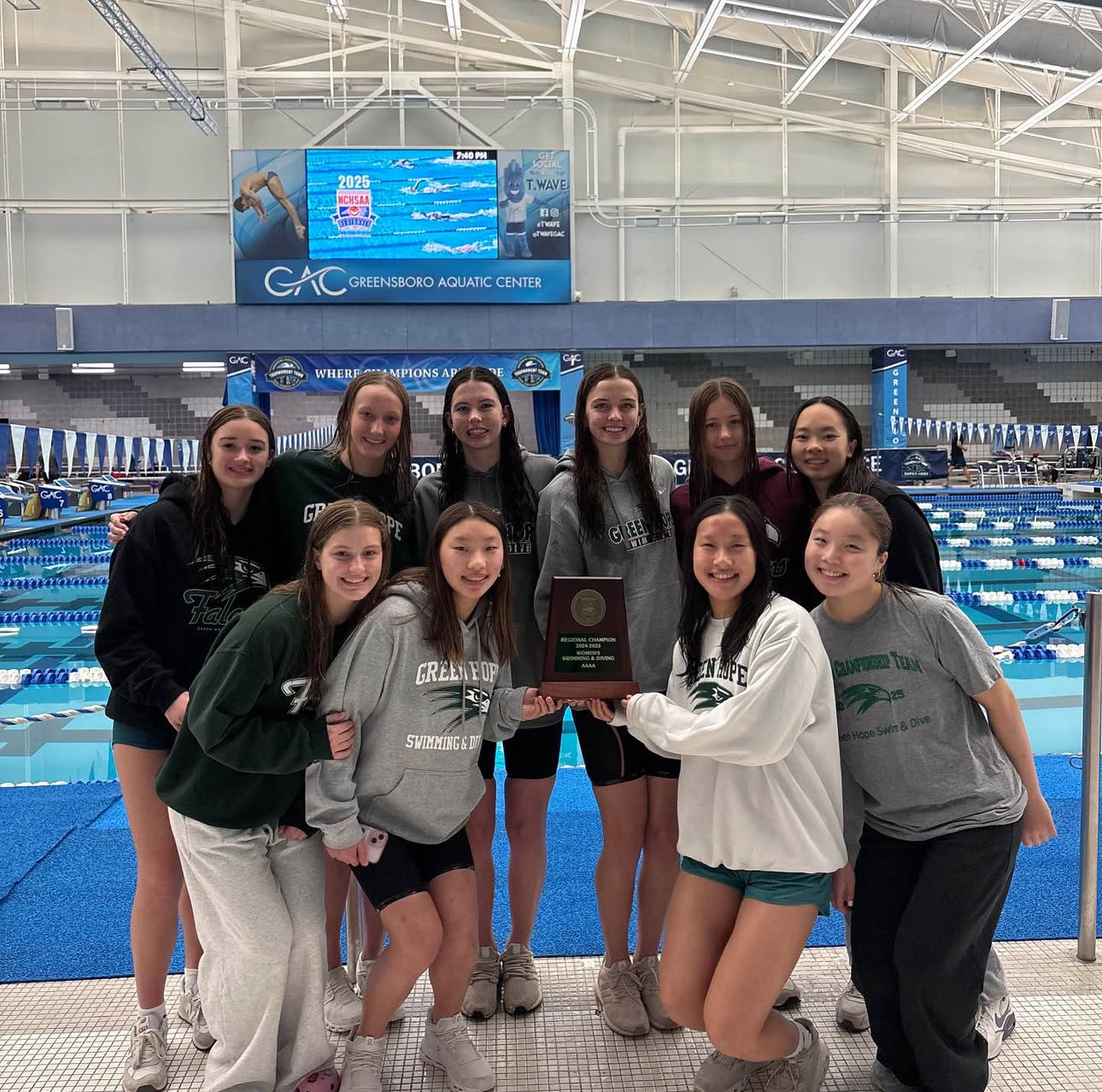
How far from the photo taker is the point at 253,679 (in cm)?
192

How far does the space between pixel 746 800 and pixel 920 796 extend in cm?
36

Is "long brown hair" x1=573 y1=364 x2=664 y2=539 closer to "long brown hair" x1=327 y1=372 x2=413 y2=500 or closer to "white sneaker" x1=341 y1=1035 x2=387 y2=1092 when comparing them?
"long brown hair" x1=327 y1=372 x2=413 y2=500

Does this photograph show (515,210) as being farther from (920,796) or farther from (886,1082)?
(886,1082)

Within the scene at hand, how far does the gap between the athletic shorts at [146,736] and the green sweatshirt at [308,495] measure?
0.45 metres

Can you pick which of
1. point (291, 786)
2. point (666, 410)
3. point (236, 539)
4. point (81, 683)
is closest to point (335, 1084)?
point (291, 786)

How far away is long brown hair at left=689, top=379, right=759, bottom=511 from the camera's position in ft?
7.84

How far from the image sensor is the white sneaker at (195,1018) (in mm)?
2234

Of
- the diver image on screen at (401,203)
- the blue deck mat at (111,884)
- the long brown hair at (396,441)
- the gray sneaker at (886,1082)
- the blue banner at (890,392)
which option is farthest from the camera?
the blue banner at (890,392)

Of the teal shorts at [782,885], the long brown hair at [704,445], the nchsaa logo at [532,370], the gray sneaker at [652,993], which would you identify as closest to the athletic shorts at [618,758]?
the teal shorts at [782,885]

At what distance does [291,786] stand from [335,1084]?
65cm

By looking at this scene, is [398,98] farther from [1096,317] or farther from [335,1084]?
[335,1084]

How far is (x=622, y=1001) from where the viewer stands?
2.35 metres

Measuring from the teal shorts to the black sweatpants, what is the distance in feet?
0.44

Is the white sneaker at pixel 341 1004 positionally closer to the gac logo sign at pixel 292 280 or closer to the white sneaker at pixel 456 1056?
the white sneaker at pixel 456 1056
